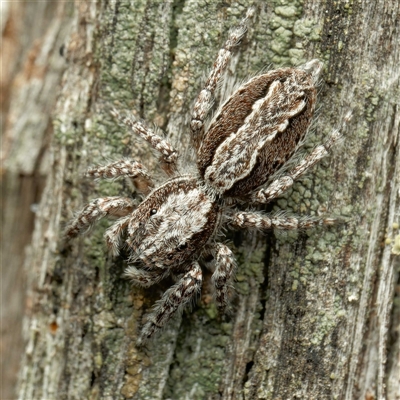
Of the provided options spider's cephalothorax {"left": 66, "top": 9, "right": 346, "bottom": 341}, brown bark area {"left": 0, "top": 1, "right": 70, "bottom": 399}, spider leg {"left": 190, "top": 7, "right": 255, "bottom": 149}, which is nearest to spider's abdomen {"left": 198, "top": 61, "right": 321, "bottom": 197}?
spider's cephalothorax {"left": 66, "top": 9, "right": 346, "bottom": 341}

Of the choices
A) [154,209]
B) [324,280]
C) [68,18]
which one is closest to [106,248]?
[154,209]

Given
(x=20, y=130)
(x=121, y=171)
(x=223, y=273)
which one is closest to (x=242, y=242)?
(x=223, y=273)

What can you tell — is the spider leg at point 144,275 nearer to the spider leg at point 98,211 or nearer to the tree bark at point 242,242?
the tree bark at point 242,242

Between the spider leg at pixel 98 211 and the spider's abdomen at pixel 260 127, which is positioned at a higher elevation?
the spider's abdomen at pixel 260 127

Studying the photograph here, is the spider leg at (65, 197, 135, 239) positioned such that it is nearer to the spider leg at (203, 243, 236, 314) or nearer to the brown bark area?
the spider leg at (203, 243, 236, 314)

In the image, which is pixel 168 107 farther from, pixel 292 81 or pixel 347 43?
pixel 347 43

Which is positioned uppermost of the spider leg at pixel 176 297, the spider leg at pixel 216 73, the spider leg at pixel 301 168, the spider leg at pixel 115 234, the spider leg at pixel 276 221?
the spider leg at pixel 216 73

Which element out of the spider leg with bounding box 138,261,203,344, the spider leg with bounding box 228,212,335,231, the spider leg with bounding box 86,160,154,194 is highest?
the spider leg with bounding box 86,160,154,194

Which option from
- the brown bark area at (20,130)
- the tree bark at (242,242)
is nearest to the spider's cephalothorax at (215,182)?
the tree bark at (242,242)
